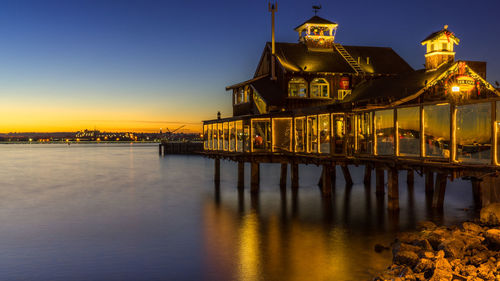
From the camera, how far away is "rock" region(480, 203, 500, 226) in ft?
52.9

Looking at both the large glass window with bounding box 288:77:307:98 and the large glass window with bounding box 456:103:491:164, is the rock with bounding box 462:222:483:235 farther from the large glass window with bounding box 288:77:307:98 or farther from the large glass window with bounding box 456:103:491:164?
the large glass window with bounding box 288:77:307:98

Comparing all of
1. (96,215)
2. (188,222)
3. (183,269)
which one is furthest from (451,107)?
(96,215)

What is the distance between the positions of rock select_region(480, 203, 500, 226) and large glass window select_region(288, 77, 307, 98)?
62.3 feet

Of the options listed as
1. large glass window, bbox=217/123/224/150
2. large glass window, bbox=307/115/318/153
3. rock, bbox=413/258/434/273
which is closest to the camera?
→ rock, bbox=413/258/434/273

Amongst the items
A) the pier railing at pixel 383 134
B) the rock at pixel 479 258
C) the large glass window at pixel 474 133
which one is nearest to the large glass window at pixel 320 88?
the pier railing at pixel 383 134

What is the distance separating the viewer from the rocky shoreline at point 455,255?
11.6m

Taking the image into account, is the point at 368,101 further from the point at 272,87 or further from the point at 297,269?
the point at 272,87

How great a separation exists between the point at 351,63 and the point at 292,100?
21.0ft

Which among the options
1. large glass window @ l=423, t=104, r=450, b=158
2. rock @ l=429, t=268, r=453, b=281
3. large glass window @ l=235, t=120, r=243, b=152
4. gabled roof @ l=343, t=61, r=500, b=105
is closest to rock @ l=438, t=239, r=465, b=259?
rock @ l=429, t=268, r=453, b=281

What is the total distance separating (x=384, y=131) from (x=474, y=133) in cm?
499

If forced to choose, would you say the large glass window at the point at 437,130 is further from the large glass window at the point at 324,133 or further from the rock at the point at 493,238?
the large glass window at the point at 324,133

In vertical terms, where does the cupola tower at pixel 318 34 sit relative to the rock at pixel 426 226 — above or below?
above

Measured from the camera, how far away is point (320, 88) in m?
34.5

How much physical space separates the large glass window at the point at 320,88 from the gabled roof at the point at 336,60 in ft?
2.76
